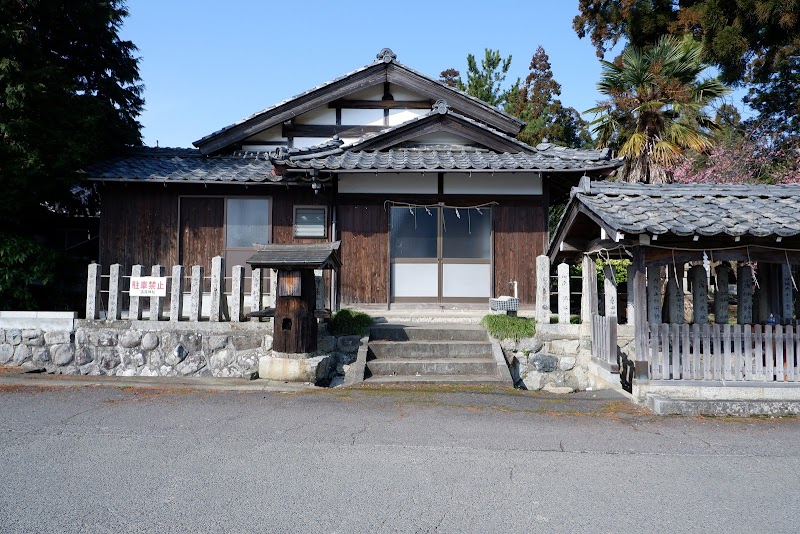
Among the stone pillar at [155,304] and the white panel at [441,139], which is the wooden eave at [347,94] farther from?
the stone pillar at [155,304]

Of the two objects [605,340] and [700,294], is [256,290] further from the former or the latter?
[700,294]

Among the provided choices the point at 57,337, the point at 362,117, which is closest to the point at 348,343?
the point at 57,337

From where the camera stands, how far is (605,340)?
25.2ft

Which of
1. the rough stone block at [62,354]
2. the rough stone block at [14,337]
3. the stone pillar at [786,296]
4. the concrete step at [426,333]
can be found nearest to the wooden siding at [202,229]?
the rough stone block at [62,354]

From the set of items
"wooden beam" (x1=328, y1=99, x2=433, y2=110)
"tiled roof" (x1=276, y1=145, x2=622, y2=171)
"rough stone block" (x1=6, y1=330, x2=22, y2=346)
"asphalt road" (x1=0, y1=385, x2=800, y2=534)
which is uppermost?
"wooden beam" (x1=328, y1=99, x2=433, y2=110)

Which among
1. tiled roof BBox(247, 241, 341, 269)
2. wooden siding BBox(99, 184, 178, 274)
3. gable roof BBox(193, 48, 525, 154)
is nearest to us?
tiled roof BBox(247, 241, 341, 269)

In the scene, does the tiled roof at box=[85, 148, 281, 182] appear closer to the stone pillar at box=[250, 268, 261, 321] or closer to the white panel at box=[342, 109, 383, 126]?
the white panel at box=[342, 109, 383, 126]

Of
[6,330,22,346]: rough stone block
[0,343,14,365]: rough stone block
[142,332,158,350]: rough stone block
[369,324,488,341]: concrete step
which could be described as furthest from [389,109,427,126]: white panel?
[0,343,14,365]: rough stone block

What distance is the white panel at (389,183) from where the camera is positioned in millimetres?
10953

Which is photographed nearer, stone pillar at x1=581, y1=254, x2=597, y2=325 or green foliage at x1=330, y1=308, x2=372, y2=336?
stone pillar at x1=581, y1=254, x2=597, y2=325

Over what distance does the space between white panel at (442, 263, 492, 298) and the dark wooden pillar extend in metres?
3.84

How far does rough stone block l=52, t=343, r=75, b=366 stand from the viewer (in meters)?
8.66

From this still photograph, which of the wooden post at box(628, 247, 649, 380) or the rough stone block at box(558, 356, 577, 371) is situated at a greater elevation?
the wooden post at box(628, 247, 649, 380)

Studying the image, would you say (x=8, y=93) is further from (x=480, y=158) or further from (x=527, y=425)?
(x=527, y=425)
